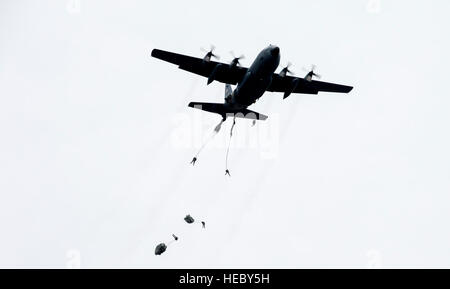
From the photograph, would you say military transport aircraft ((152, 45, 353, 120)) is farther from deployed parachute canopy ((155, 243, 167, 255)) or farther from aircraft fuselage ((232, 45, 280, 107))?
deployed parachute canopy ((155, 243, 167, 255))

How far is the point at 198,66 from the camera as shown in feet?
152

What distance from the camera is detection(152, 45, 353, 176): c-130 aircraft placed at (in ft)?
136

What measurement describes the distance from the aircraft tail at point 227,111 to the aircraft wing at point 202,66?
2572 mm

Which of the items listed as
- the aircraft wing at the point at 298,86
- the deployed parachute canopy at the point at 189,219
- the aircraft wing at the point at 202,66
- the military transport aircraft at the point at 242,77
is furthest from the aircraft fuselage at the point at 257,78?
the deployed parachute canopy at the point at 189,219

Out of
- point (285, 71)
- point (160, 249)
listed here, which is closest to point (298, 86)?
point (285, 71)

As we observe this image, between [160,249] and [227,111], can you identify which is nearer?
[160,249]

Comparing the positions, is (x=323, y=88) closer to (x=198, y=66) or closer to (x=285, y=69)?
(x=285, y=69)

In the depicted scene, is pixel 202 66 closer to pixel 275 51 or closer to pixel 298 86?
pixel 275 51

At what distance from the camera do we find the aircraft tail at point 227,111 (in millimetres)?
44862

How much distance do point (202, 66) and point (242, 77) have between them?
390cm

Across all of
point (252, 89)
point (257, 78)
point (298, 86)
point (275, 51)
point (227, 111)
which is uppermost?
point (275, 51)

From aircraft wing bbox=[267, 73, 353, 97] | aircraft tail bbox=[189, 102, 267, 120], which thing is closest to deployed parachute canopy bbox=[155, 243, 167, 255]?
aircraft tail bbox=[189, 102, 267, 120]

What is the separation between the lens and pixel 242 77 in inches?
1860

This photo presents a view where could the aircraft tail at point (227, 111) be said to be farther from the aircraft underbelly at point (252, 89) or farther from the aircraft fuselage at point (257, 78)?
the aircraft underbelly at point (252, 89)
